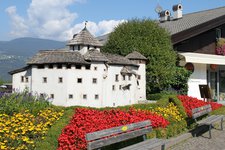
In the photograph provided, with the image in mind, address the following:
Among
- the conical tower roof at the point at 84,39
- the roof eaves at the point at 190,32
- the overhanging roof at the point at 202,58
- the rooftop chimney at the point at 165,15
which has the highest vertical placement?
the rooftop chimney at the point at 165,15

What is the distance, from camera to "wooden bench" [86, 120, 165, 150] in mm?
7031

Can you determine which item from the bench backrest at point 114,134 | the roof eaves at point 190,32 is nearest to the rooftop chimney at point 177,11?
the roof eaves at point 190,32

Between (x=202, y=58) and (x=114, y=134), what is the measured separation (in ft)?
54.9

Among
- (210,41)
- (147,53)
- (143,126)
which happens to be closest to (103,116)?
(143,126)

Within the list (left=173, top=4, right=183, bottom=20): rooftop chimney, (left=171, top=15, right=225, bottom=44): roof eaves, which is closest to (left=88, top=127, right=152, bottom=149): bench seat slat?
(left=171, top=15, right=225, bottom=44): roof eaves

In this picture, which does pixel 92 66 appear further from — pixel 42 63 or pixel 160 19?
pixel 160 19

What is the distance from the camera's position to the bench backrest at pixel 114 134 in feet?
23.0

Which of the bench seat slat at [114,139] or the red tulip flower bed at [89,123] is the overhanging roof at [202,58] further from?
the bench seat slat at [114,139]

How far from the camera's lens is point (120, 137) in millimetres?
7922

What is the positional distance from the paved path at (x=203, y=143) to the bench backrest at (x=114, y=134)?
1.35m

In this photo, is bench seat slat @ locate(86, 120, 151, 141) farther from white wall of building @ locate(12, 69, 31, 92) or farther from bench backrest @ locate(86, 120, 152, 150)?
white wall of building @ locate(12, 69, 31, 92)

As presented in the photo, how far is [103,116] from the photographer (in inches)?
397

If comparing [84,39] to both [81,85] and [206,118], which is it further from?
→ [206,118]

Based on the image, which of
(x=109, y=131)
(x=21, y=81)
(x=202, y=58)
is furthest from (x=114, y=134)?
(x=202, y=58)
